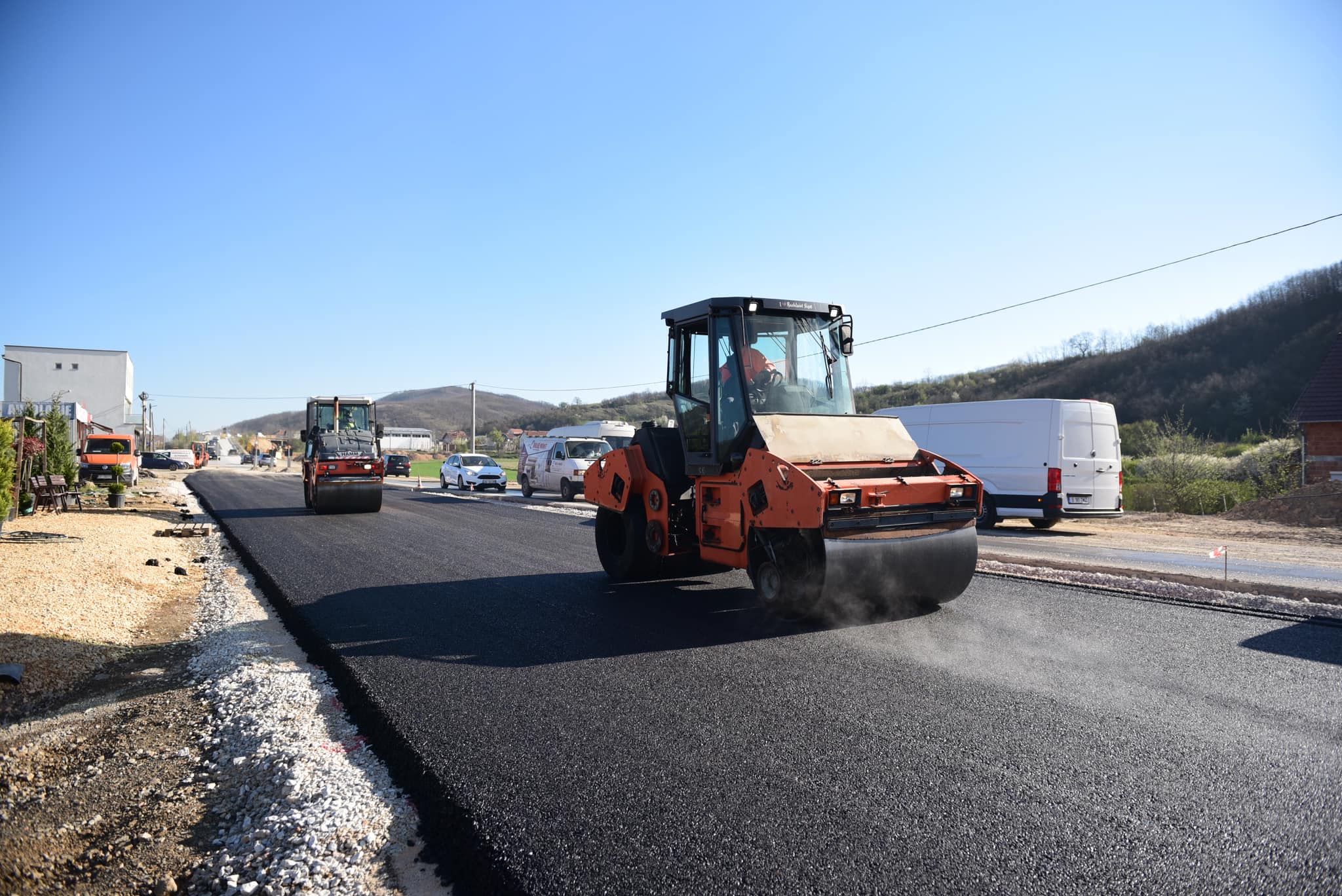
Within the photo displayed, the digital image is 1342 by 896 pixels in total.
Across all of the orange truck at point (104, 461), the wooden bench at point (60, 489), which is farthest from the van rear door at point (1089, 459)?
the orange truck at point (104, 461)

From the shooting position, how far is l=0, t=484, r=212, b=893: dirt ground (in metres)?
3.17

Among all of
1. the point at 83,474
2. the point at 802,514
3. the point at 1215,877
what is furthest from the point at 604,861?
the point at 83,474

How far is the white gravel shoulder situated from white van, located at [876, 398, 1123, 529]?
37.0ft

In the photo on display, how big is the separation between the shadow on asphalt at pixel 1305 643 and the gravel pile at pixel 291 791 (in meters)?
5.72

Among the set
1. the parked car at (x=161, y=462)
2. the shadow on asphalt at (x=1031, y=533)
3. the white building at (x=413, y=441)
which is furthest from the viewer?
the white building at (x=413, y=441)

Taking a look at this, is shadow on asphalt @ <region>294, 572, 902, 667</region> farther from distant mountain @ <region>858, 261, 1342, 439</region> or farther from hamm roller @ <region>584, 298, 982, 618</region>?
distant mountain @ <region>858, 261, 1342, 439</region>

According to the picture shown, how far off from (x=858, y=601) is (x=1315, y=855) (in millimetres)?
3612

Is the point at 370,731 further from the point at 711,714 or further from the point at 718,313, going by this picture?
the point at 718,313

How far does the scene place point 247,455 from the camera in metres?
87.5

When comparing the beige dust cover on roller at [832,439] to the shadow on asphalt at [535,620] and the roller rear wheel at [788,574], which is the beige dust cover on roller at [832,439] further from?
the shadow on asphalt at [535,620]

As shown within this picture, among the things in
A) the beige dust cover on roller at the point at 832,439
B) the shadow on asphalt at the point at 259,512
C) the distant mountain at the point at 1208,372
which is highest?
the distant mountain at the point at 1208,372

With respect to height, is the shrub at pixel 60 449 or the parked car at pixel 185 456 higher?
the shrub at pixel 60 449

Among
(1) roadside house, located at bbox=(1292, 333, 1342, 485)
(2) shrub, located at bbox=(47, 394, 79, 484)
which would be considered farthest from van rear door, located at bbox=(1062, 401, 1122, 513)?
(2) shrub, located at bbox=(47, 394, 79, 484)

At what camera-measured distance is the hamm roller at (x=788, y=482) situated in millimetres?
6199
